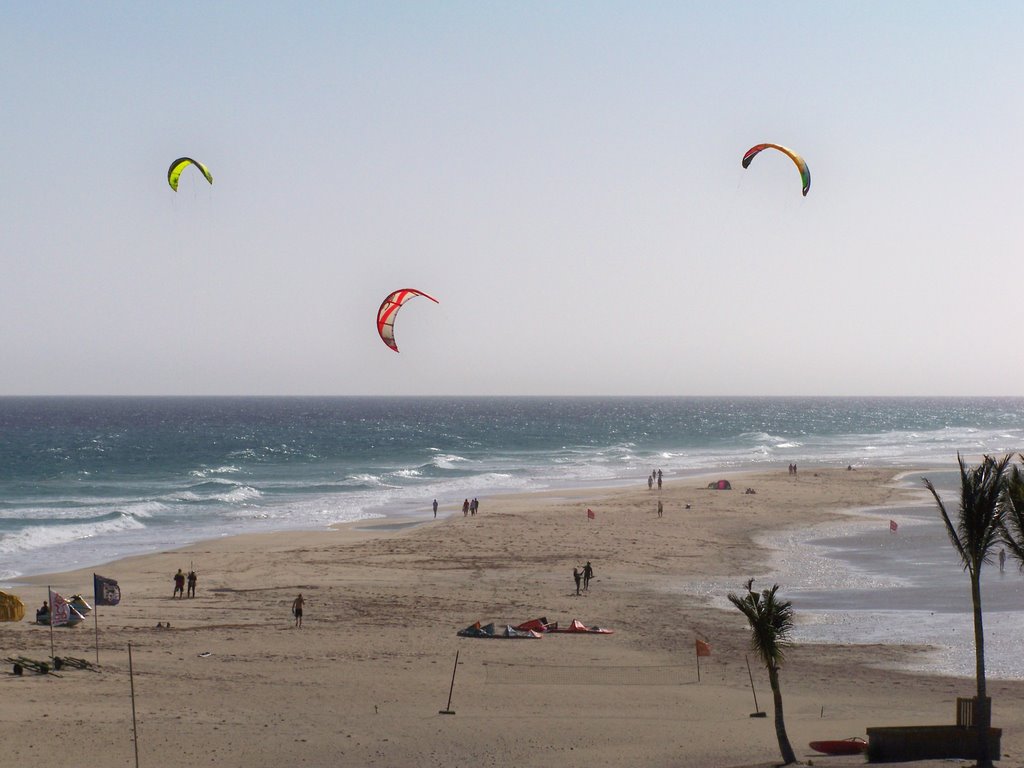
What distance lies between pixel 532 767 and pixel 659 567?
17.7m

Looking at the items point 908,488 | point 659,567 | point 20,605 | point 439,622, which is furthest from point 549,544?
point 908,488

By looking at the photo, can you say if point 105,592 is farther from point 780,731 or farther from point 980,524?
point 980,524

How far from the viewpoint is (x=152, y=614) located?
23.2 metres

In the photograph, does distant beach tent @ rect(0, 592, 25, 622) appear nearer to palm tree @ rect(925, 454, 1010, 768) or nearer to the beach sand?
the beach sand

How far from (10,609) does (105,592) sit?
10.3 feet

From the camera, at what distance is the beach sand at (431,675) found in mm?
14180

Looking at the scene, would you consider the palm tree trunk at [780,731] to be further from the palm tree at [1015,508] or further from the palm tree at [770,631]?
the palm tree at [1015,508]

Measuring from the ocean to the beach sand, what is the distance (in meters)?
2.64

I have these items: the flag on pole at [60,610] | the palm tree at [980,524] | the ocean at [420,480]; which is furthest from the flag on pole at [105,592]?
the palm tree at [980,524]

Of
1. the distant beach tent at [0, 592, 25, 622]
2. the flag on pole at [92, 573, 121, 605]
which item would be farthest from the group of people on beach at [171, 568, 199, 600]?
the flag on pole at [92, 573, 121, 605]

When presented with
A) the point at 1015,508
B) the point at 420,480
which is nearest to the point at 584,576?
the point at 1015,508

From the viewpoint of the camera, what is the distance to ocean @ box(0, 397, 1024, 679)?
2745 cm

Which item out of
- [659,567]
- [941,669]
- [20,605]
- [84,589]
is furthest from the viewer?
[659,567]

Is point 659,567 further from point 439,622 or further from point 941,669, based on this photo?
point 941,669
